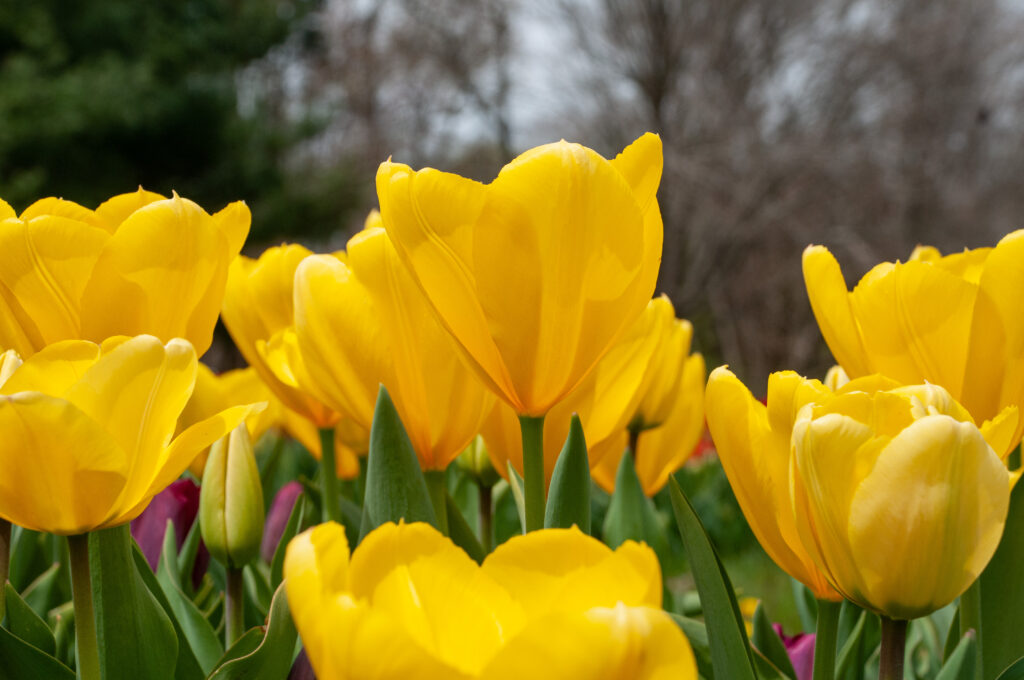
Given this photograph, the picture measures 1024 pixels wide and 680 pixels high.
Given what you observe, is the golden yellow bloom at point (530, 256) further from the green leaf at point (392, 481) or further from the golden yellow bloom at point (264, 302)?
the golden yellow bloom at point (264, 302)

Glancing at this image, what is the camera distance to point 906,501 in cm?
42

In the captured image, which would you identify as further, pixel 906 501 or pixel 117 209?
pixel 117 209

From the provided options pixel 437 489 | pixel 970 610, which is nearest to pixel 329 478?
pixel 437 489

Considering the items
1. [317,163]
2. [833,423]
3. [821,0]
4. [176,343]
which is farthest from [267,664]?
[317,163]

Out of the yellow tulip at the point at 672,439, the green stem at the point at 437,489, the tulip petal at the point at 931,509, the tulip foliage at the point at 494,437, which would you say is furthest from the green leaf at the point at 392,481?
the yellow tulip at the point at 672,439

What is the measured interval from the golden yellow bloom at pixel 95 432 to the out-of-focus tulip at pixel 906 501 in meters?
0.28

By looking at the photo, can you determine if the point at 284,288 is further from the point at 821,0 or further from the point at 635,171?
the point at 821,0

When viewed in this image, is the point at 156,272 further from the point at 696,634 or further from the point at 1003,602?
the point at 1003,602

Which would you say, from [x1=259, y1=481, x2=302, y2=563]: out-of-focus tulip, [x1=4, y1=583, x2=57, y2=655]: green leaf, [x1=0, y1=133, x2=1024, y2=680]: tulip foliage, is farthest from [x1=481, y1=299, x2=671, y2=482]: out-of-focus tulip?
[x1=259, y1=481, x2=302, y2=563]: out-of-focus tulip

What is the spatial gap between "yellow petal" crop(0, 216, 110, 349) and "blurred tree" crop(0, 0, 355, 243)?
32.8ft

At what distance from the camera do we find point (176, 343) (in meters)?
0.46

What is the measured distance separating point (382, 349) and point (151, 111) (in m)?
10.8

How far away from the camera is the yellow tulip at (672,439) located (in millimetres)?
1028

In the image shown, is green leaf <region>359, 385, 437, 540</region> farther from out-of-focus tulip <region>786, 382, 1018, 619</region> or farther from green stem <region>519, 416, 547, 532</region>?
out-of-focus tulip <region>786, 382, 1018, 619</region>
